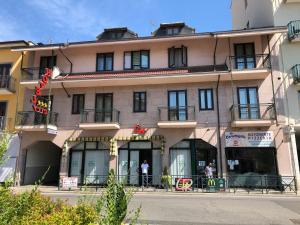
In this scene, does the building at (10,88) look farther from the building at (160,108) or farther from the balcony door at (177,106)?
the balcony door at (177,106)

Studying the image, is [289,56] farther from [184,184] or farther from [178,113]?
[184,184]

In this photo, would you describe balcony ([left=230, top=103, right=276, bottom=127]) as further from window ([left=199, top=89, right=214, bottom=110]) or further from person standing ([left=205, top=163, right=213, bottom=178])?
person standing ([left=205, top=163, right=213, bottom=178])

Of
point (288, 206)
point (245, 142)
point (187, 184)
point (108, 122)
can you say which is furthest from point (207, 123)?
point (288, 206)

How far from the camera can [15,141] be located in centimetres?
2148

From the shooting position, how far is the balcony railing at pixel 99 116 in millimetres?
20422

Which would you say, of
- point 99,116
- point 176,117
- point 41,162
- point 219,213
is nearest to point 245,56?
point 176,117

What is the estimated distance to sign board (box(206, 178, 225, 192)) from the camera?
17.0 meters

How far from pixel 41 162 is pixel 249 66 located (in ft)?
59.5

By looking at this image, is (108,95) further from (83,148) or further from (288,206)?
(288,206)

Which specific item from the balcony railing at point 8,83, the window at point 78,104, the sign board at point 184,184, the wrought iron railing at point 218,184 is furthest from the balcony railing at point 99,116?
the balcony railing at point 8,83

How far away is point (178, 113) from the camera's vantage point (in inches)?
776

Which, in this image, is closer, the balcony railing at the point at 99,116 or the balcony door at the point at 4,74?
the balcony railing at the point at 99,116

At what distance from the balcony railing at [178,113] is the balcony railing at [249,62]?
4079 millimetres

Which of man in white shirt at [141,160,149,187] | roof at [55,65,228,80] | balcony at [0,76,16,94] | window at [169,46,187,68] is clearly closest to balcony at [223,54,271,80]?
roof at [55,65,228,80]
